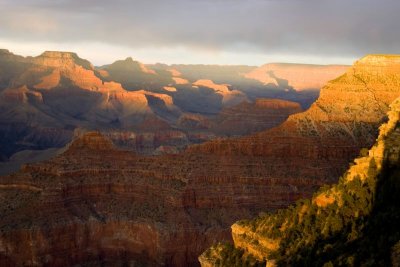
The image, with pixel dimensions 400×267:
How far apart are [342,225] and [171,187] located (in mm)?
33478

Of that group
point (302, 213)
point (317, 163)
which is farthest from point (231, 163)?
point (302, 213)

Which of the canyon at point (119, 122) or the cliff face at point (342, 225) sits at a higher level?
the cliff face at point (342, 225)

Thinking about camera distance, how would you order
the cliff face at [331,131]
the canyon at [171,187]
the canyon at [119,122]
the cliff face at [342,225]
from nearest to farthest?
the cliff face at [342,225] → the canyon at [171,187] → the cliff face at [331,131] → the canyon at [119,122]

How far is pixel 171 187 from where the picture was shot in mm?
57969

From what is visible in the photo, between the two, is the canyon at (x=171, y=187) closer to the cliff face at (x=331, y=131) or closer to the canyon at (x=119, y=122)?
the cliff face at (x=331, y=131)

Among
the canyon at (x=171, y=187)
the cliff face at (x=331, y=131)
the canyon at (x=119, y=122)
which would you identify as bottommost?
the canyon at (x=119, y=122)

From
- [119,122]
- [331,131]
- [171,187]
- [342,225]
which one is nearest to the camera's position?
[342,225]

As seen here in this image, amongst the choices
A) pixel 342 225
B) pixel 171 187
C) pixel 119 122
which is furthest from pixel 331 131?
pixel 119 122

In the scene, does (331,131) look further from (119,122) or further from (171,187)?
(119,122)

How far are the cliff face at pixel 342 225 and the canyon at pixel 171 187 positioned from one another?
25.0 metres

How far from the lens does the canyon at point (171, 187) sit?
5378 centimetres

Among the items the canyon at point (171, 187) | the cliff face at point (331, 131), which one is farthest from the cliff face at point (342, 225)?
the cliff face at point (331, 131)

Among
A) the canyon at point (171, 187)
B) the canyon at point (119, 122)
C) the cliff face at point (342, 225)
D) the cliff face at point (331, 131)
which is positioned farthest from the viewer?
the canyon at point (119, 122)

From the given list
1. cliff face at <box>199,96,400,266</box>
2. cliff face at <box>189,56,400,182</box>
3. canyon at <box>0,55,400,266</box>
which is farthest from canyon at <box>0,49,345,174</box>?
cliff face at <box>199,96,400,266</box>
